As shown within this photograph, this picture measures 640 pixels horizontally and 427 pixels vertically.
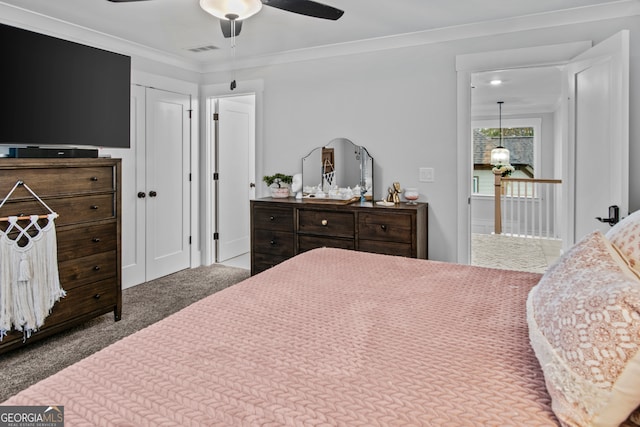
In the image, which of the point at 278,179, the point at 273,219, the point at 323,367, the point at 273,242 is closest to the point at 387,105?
the point at 278,179

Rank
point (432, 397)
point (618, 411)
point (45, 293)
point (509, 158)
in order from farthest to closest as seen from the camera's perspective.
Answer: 1. point (509, 158)
2. point (45, 293)
3. point (432, 397)
4. point (618, 411)

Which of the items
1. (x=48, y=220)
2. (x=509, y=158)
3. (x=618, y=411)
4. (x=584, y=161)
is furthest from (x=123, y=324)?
(x=509, y=158)

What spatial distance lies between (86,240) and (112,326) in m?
0.71

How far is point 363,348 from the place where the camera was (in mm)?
1185

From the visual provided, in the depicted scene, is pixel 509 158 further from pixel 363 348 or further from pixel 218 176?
pixel 363 348

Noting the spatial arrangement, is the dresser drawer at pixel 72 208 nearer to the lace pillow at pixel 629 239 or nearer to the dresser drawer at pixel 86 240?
the dresser drawer at pixel 86 240

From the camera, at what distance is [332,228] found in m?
3.89


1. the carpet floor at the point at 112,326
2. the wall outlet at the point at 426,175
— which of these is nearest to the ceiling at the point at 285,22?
the wall outlet at the point at 426,175

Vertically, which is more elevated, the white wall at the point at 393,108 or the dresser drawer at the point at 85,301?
the white wall at the point at 393,108

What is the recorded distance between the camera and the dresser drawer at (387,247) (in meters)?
3.60

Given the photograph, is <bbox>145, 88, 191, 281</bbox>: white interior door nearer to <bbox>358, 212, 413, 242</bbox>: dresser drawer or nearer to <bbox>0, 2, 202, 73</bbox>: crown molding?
<bbox>0, 2, 202, 73</bbox>: crown molding

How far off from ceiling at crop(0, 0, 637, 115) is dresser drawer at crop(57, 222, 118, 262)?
1641 millimetres

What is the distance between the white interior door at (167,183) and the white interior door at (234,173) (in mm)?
421

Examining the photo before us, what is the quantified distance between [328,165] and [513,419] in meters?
3.69
